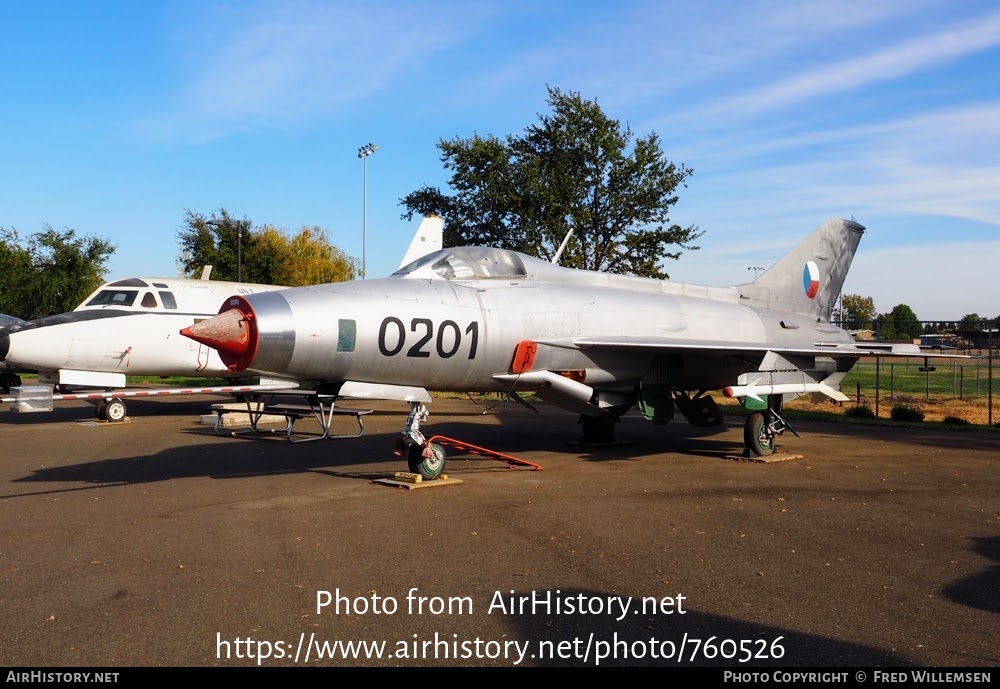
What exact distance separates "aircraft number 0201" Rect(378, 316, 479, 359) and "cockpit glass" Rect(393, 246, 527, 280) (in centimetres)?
91

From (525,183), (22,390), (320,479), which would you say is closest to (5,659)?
(22,390)

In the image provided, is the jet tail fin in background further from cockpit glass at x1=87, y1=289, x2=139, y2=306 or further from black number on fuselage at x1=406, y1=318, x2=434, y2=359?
cockpit glass at x1=87, y1=289, x2=139, y2=306

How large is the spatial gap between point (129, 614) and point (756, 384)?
9.35 metres

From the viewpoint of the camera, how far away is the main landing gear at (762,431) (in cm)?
1252

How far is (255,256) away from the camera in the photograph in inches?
1853

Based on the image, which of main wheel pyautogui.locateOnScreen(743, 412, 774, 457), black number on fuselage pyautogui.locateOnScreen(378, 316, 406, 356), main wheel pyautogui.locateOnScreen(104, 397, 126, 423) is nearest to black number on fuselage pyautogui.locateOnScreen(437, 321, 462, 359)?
black number on fuselage pyautogui.locateOnScreen(378, 316, 406, 356)

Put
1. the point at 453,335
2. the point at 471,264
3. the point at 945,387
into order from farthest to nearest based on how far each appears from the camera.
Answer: the point at 945,387, the point at 471,264, the point at 453,335

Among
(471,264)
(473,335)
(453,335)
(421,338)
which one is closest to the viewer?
(421,338)

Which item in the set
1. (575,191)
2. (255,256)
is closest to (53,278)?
(255,256)

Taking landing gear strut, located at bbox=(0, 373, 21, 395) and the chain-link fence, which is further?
landing gear strut, located at bbox=(0, 373, 21, 395)

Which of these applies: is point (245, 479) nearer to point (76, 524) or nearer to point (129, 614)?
point (76, 524)

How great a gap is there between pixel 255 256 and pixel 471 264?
39477 mm

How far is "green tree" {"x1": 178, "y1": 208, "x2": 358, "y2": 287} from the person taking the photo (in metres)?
46.2

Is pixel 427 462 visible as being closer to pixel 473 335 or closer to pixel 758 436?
pixel 473 335
